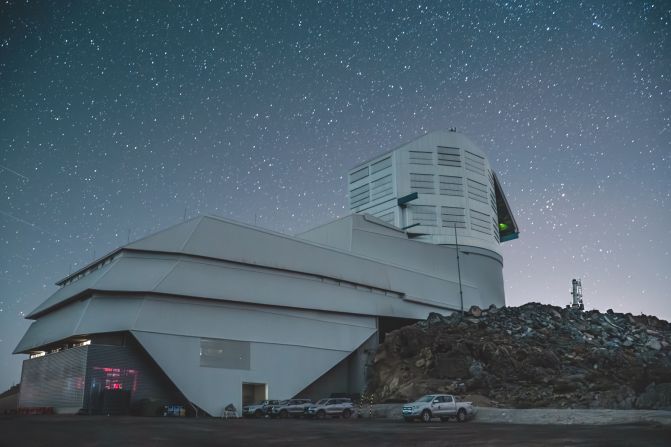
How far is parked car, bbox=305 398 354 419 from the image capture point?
38250 millimetres

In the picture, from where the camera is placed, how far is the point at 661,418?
82.7 ft

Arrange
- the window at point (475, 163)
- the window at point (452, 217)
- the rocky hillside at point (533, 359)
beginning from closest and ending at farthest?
the rocky hillside at point (533, 359)
the window at point (452, 217)
the window at point (475, 163)

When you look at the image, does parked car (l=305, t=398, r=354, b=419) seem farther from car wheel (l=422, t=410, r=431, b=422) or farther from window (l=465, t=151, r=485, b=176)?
window (l=465, t=151, r=485, b=176)

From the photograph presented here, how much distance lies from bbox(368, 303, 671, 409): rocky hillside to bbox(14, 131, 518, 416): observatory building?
17.5 feet

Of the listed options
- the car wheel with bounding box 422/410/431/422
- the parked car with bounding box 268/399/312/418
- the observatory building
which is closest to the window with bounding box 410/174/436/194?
the observatory building

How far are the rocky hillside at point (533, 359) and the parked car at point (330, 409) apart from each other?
5.20 m

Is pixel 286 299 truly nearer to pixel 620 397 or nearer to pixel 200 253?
pixel 200 253

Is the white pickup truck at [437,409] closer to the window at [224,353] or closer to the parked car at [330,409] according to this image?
the parked car at [330,409]

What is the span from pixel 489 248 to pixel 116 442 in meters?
62.7

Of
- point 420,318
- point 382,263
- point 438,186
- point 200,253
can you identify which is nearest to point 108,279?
point 200,253

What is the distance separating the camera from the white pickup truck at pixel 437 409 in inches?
1201

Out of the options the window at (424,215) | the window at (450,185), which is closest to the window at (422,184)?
the window at (450,185)

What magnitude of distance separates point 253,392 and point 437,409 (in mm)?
19898

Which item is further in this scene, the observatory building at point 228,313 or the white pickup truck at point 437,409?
the observatory building at point 228,313
